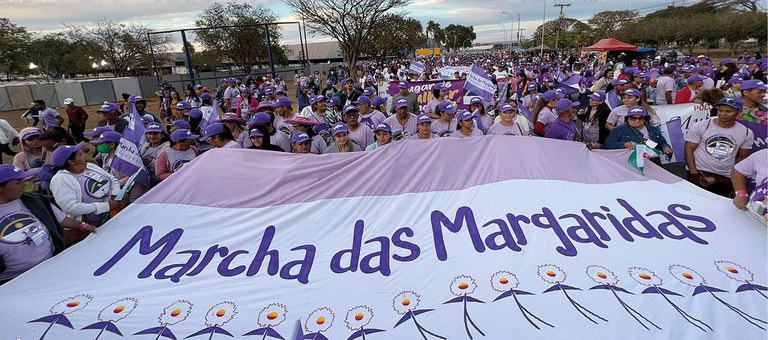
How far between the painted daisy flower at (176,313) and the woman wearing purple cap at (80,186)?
169 cm

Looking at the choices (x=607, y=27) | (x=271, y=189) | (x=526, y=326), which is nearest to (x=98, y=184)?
(x=271, y=189)

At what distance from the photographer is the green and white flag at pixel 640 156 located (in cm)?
408

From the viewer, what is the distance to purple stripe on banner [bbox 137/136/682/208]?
3887mm

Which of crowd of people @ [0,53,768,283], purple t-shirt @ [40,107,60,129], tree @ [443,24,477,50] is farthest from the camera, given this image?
tree @ [443,24,477,50]

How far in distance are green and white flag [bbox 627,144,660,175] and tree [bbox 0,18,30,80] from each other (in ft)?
181

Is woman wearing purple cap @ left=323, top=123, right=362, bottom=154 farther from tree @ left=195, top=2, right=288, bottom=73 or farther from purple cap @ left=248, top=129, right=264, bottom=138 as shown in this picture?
tree @ left=195, top=2, right=288, bottom=73

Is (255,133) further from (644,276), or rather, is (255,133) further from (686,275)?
(686,275)

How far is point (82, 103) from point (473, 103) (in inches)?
1221

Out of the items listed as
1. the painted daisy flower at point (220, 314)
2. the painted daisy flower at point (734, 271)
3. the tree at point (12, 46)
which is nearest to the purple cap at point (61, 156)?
the painted daisy flower at point (220, 314)

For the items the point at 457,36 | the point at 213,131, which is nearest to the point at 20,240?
the point at 213,131

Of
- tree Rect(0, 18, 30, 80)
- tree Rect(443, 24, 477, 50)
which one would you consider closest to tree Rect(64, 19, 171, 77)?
tree Rect(0, 18, 30, 80)

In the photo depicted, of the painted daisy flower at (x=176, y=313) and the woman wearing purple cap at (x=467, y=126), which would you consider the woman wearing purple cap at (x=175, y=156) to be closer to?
the painted daisy flower at (x=176, y=313)

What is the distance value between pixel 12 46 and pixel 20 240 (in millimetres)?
54297

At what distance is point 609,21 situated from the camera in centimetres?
7462
